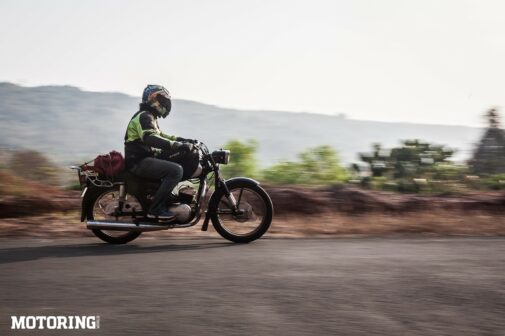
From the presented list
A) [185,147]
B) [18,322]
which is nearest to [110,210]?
[185,147]

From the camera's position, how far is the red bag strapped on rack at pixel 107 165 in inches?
358

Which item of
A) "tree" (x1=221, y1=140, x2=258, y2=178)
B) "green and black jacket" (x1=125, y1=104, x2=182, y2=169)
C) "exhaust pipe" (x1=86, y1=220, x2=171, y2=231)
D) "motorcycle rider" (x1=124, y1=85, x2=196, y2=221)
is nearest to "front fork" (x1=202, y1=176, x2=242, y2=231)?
"motorcycle rider" (x1=124, y1=85, x2=196, y2=221)

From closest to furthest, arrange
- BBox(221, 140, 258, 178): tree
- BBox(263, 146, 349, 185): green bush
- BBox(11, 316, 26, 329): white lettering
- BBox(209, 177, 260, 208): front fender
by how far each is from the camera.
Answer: BBox(11, 316, 26, 329): white lettering → BBox(209, 177, 260, 208): front fender → BBox(263, 146, 349, 185): green bush → BBox(221, 140, 258, 178): tree

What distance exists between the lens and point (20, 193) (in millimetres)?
12172

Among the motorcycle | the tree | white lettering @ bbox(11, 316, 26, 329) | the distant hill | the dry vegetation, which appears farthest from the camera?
the distant hill

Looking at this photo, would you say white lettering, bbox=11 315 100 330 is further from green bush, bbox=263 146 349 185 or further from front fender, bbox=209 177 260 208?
green bush, bbox=263 146 349 185

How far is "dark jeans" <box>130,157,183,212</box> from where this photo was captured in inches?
360

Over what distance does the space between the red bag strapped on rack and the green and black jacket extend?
0.41ft

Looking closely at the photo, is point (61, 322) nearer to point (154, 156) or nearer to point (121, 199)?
point (121, 199)

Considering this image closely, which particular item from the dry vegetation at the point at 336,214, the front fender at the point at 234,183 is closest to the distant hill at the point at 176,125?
the dry vegetation at the point at 336,214

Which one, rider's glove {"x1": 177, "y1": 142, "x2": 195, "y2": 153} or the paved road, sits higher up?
rider's glove {"x1": 177, "y1": 142, "x2": 195, "y2": 153}

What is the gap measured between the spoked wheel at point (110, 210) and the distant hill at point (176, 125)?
31.0m

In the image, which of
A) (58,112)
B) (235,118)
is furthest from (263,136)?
(58,112)

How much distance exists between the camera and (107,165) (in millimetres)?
9125
